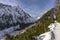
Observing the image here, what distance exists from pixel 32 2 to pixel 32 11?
0.09m

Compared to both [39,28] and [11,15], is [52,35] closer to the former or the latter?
[39,28]

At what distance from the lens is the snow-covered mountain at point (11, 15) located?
6.10 feet

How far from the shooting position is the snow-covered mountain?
1858 mm

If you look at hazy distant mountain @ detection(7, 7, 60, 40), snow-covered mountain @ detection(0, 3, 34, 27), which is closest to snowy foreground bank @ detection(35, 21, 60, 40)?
hazy distant mountain @ detection(7, 7, 60, 40)

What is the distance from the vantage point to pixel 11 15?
6.21 feet

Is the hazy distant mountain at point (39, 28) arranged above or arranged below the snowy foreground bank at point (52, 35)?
above

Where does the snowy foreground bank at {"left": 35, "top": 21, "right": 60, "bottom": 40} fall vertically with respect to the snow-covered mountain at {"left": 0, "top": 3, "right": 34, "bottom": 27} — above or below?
below

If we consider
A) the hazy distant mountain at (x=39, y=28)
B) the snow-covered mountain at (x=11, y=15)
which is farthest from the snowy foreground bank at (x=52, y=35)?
the snow-covered mountain at (x=11, y=15)

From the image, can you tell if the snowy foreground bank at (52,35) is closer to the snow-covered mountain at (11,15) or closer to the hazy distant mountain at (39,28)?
the hazy distant mountain at (39,28)

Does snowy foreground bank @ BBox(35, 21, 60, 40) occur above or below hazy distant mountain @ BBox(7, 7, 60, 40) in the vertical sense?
below

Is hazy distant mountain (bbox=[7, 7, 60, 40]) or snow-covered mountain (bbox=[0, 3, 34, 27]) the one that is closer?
snow-covered mountain (bbox=[0, 3, 34, 27])

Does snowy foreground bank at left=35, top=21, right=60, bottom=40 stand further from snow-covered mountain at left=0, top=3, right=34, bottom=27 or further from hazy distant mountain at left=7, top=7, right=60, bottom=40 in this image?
snow-covered mountain at left=0, top=3, right=34, bottom=27

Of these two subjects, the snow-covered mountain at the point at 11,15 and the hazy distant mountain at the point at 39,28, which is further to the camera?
the hazy distant mountain at the point at 39,28

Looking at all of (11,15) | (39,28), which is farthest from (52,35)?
(11,15)
